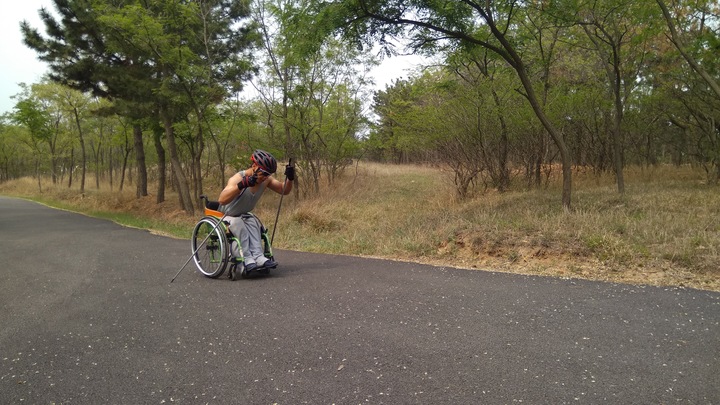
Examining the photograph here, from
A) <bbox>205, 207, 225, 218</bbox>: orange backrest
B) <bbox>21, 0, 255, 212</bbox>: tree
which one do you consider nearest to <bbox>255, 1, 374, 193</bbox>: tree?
<bbox>21, 0, 255, 212</bbox>: tree

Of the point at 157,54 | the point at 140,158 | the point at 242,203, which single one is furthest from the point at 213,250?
the point at 140,158

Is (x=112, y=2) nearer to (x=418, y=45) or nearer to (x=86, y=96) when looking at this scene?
(x=418, y=45)

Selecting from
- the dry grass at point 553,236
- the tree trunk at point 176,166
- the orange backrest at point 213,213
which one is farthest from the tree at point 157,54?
the orange backrest at point 213,213

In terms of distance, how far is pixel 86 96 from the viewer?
28.2 m

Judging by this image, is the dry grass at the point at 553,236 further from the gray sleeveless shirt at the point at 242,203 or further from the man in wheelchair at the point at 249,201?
the gray sleeveless shirt at the point at 242,203

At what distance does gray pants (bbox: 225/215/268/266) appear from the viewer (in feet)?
18.7

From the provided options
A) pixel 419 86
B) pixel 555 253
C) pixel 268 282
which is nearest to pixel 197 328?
pixel 268 282

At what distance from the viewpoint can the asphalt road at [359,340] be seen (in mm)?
2740

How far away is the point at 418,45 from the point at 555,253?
17.9 ft

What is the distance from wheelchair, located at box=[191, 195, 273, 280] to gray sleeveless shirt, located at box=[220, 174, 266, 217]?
0.15m

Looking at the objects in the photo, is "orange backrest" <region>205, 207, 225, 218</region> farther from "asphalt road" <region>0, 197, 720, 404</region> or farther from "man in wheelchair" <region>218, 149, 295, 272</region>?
"asphalt road" <region>0, 197, 720, 404</region>

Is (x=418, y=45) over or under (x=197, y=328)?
over

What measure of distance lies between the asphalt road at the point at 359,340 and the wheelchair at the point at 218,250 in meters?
0.27

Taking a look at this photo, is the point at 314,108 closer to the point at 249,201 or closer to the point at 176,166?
the point at 176,166
